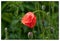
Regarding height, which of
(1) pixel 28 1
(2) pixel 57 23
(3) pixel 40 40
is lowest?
(3) pixel 40 40

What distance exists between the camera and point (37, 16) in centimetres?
53

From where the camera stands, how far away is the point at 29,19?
495mm

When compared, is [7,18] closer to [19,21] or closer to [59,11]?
[19,21]

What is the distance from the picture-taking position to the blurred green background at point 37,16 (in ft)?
1.74

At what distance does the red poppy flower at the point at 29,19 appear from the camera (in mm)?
497

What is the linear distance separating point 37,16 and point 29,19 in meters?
0.07

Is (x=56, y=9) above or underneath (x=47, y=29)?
above

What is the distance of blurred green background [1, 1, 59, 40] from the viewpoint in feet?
1.74

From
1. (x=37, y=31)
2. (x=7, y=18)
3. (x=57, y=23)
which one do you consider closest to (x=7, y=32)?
(x=7, y=18)

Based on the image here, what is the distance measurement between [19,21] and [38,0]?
0.62ft

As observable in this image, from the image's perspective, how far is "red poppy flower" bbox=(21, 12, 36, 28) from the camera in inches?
19.6

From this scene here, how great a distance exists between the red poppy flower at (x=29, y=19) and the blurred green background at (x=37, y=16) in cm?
2

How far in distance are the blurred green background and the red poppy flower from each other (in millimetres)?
21

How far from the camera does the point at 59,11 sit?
0.54 meters
